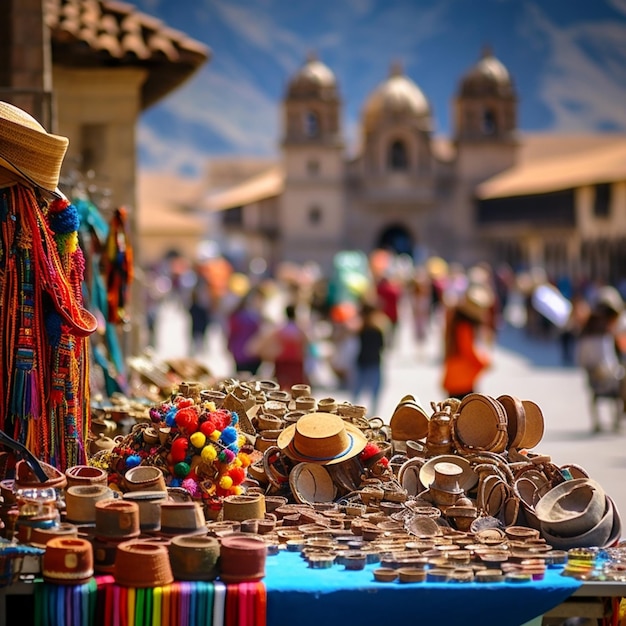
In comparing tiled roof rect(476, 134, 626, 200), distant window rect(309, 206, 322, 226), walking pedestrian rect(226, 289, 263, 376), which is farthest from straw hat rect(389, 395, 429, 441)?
distant window rect(309, 206, 322, 226)

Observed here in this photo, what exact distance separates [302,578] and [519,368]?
17.1 metres

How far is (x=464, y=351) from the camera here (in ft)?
34.3

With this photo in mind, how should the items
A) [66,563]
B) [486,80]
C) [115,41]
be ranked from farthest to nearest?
[486,80] → [115,41] → [66,563]

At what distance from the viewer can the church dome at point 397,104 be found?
218ft

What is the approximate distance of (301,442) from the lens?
513 cm

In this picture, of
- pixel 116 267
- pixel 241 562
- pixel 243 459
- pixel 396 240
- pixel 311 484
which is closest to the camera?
pixel 241 562

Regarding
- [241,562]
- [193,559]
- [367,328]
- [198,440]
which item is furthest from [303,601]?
[367,328]

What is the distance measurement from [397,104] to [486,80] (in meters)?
5.04

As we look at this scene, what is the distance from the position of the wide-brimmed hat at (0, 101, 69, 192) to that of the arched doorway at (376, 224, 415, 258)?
6187 centimetres

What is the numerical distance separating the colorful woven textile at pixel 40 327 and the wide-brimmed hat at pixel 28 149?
8 cm

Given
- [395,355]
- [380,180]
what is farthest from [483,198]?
[395,355]

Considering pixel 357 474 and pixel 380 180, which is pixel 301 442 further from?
pixel 380 180

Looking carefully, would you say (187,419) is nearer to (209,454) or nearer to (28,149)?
(209,454)

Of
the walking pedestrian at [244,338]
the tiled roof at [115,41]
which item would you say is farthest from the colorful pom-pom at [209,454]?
the walking pedestrian at [244,338]
